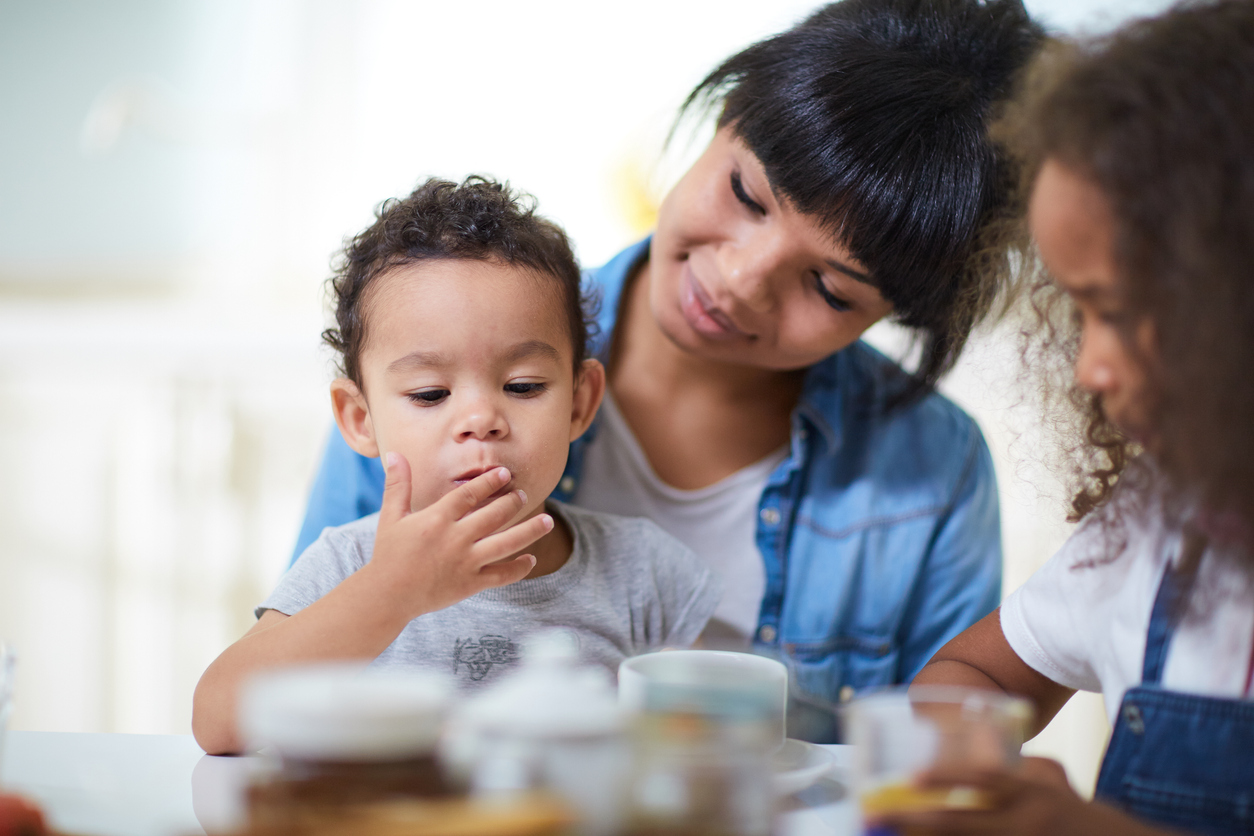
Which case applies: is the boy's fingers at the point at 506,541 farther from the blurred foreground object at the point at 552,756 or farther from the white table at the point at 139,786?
the blurred foreground object at the point at 552,756

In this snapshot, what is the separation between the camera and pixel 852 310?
1103mm

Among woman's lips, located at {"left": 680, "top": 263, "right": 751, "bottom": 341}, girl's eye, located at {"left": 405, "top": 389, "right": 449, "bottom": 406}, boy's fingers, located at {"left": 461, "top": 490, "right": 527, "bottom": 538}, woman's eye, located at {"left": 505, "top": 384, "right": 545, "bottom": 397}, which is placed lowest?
boy's fingers, located at {"left": 461, "top": 490, "right": 527, "bottom": 538}

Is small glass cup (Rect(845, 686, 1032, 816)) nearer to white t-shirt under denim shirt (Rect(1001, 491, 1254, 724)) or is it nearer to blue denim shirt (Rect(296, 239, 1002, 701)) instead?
white t-shirt under denim shirt (Rect(1001, 491, 1254, 724))

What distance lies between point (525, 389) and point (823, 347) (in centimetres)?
35

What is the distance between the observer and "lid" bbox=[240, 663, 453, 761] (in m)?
0.42

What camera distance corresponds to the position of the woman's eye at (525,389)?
0.97 metres

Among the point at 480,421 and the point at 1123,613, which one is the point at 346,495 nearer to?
the point at 480,421

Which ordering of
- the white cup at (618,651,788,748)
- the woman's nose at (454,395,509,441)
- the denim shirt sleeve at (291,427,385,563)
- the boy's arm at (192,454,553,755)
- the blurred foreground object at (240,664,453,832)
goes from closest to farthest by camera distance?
the blurred foreground object at (240,664,453,832) < the white cup at (618,651,788,748) < the boy's arm at (192,454,553,755) < the woman's nose at (454,395,509,441) < the denim shirt sleeve at (291,427,385,563)

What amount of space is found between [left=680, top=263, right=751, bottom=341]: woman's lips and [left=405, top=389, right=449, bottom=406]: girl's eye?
32 centimetres

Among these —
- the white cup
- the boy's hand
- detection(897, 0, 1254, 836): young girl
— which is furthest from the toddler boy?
detection(897, 0, 1254, 836): young girl

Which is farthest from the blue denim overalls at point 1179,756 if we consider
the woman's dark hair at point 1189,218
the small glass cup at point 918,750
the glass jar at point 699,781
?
the glass jar at point 699,781

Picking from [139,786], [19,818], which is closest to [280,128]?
[139,786]

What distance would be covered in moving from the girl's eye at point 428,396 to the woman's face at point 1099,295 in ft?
1.78

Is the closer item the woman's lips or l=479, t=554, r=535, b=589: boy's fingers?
l=479, t=554, r=535, b=589: boy's fingers
